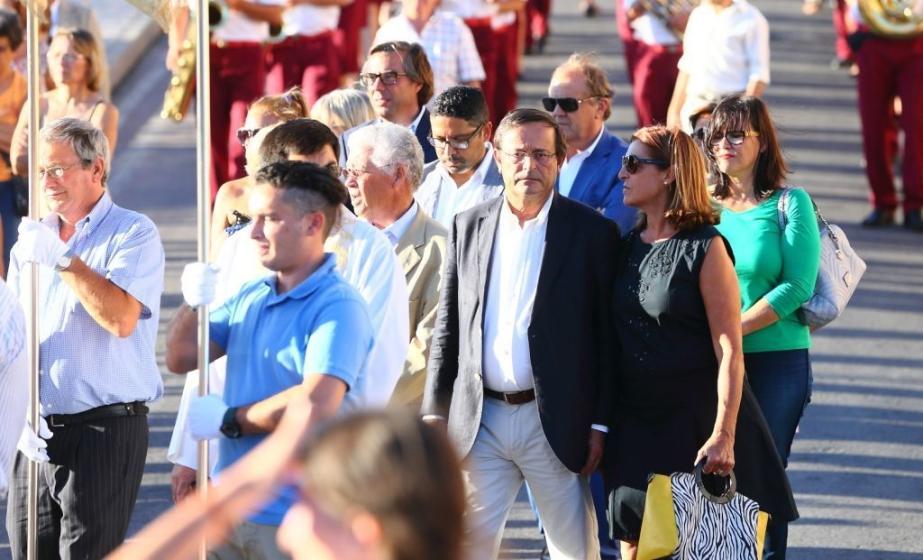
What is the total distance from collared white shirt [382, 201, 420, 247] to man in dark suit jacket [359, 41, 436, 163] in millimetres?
1790

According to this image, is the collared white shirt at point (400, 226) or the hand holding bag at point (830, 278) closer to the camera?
the collared white shirt at point (400, 226)

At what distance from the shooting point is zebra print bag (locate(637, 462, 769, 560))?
211 inches

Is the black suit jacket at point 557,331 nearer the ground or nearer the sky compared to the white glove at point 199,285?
nearer the ground

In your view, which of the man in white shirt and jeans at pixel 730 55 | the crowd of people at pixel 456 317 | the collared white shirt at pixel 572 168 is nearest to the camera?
the crowd of people at pixel 456 317

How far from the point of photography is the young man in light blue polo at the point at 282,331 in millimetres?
4375

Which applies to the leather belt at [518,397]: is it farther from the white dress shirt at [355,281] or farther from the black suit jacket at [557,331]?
the white dress shirt at [355,281]

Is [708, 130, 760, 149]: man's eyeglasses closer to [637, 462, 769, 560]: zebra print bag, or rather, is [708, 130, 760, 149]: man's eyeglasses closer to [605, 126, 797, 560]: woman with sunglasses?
[605, 126, 797, 560]: woman with sunglasses

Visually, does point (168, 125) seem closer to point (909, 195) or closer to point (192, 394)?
point (909, 195)

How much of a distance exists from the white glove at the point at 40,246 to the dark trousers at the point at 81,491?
0.60 meters

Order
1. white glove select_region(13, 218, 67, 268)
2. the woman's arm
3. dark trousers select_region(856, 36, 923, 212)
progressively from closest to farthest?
1. white glove select_region(13, 218, 67, 268)
2. the woman's arm
3. dark trousers select_region(856, 36, 923, 212)

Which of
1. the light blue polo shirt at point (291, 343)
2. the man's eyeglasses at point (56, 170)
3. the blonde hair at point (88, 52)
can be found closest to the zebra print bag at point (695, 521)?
the light blue polo shirt at point (291, 343)

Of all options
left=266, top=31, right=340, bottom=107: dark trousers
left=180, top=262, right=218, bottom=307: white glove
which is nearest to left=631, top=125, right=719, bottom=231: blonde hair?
left=180, top=262, right=218, bottom=307: white glove

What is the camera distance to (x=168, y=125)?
51.0 feet

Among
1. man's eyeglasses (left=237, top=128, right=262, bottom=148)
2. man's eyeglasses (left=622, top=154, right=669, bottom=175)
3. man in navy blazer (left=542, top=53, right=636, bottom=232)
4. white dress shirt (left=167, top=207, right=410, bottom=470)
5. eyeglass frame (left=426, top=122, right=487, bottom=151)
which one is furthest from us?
eyeglass frame (left=426, top=122, right=487, bottom=151)
